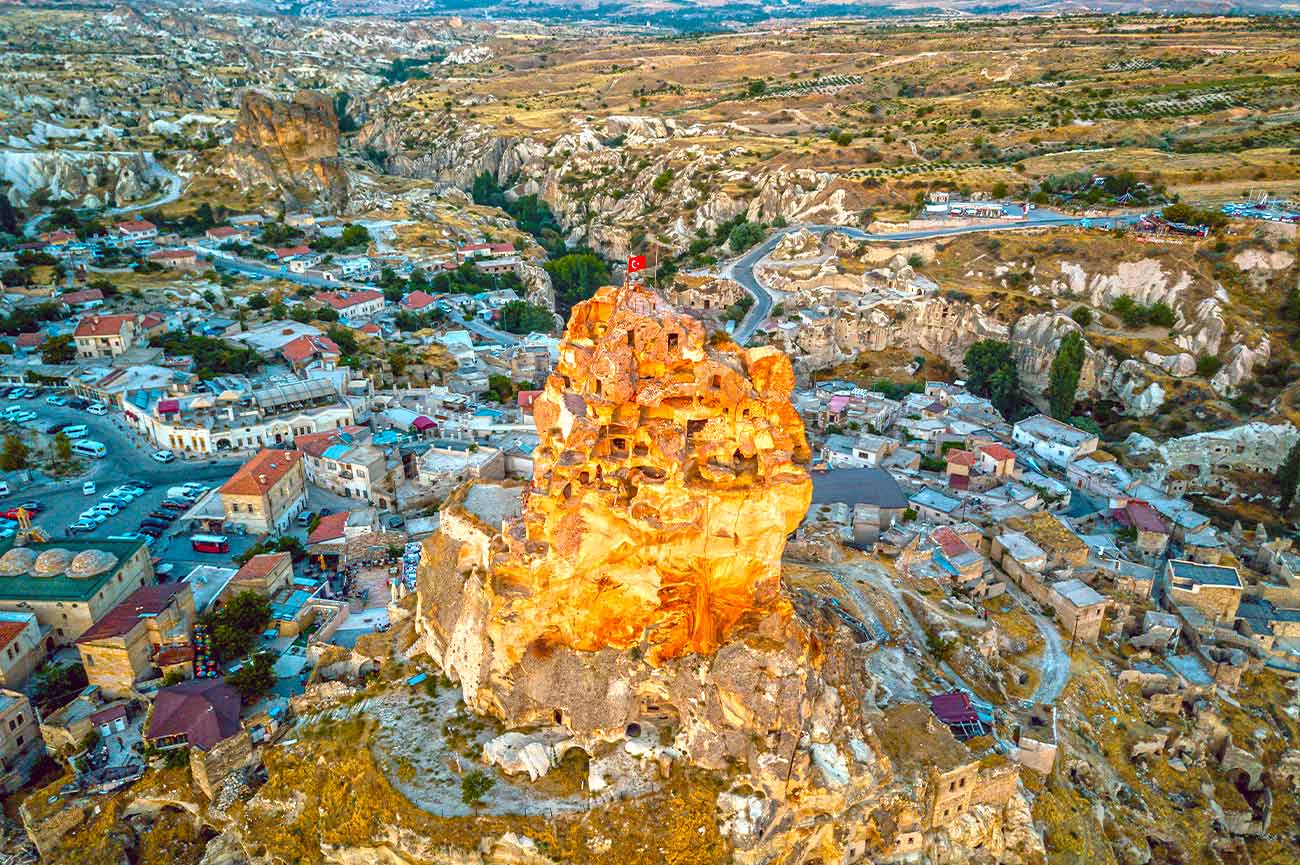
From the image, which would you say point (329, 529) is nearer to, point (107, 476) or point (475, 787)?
point (107, 476)

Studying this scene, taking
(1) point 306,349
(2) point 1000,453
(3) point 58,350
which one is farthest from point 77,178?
(2) point 1000,453

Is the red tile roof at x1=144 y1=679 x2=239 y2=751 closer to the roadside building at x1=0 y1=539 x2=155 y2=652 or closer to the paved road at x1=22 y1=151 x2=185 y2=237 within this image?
the roadside building at x1=0 y1=539 x2=155 y2=652

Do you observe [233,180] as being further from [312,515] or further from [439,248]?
[312,515]

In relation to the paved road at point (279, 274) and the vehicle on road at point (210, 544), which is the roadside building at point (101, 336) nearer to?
the paved road at point (279, 274)

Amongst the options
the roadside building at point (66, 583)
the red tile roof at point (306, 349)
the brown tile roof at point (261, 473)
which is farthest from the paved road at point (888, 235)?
the roadside building at point (66, 583)

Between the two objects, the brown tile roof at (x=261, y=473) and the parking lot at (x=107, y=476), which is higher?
the brown tile roof at (x=261, y=473)

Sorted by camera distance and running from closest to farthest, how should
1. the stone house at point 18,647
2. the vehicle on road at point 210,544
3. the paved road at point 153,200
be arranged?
1. the stone house at point 18,647
2. the vehicle on road at point 210,544
3. the paved road at point 153,200
